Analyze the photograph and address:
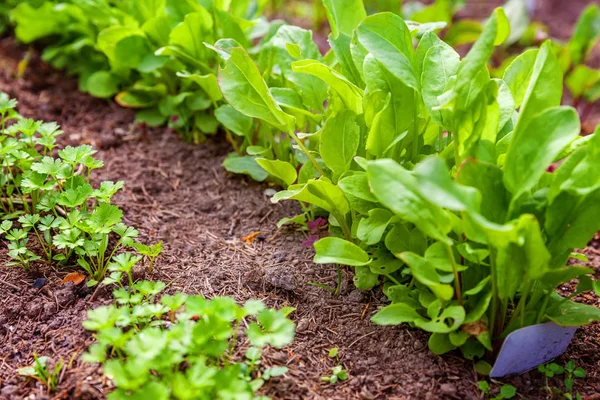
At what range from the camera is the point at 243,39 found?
7.65 ft

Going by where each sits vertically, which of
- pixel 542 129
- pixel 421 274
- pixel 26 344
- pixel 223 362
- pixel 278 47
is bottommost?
pixel 26 344

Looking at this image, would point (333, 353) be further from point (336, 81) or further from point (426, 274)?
point (336, 81)

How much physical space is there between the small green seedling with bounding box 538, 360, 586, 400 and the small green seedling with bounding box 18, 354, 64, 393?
122 cm

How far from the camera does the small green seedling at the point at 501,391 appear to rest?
4.86 feet

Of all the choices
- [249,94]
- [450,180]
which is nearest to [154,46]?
[249,94]

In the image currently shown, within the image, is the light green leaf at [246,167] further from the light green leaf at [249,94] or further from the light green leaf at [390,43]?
the light green leaf at [390,43]

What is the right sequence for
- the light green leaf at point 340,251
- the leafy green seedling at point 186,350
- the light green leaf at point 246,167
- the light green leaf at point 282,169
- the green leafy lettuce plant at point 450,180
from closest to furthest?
the leafy green seedling at point 186,350
the green leafy lettuce plant at point 450,180
the light green leaf at point 340,251
the light green leaf at point 282,169
the light green leaf at point 246,167

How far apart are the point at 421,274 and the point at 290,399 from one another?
1.43ft

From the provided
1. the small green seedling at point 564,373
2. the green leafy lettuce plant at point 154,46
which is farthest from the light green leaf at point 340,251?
the green leafy lettuce plant at point 154,46

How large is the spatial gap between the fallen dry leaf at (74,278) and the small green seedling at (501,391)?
1.14 m

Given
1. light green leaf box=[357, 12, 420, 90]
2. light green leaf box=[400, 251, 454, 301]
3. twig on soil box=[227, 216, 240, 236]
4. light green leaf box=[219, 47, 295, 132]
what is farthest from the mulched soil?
light green leaf box=[357, 12, 420, 90]

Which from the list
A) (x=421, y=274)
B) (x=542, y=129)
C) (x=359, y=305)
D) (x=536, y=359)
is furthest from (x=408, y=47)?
(x=536, y=359)

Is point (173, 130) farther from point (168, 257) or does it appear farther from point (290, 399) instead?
point (290, 399)

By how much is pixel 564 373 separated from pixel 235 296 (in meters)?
0.91
